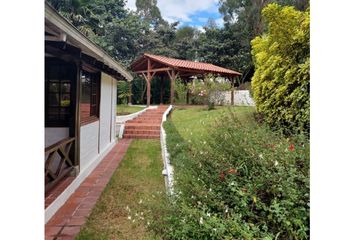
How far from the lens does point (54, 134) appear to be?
5.70 m

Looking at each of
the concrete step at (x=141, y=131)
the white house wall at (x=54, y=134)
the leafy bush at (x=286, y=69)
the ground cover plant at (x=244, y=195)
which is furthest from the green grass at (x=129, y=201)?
the concrete step at (x=141, y=131)

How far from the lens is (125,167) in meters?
7.31

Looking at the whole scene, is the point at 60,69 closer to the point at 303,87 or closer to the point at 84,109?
the point at 84,109

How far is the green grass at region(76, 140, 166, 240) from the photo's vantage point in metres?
3.29

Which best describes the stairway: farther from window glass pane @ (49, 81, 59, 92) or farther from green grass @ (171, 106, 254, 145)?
window glass pane @ (49, 81, 59, 92)

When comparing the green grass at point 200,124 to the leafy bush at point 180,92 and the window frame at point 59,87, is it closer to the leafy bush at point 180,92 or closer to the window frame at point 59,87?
the window frame at point 59,87

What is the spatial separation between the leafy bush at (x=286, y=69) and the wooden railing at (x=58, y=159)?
3983mm

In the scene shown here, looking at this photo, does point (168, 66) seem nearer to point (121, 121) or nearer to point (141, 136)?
point (121, 121)

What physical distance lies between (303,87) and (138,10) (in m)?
41.0

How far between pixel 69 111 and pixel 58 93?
0.46 meters

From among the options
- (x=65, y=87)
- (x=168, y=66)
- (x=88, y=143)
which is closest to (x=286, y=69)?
(x=65, y=87)
